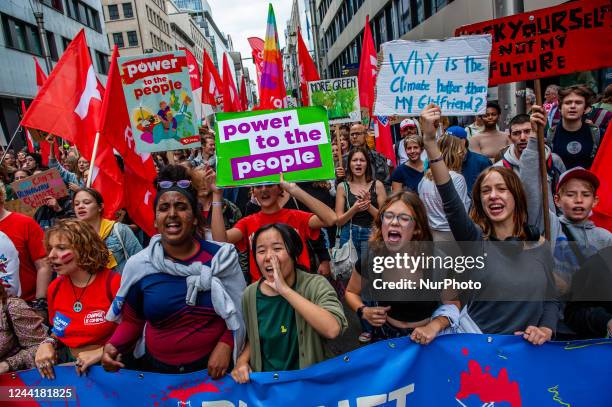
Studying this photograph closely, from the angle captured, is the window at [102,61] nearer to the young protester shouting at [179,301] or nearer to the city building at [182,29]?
the city building at [182,29]

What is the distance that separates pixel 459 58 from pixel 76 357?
3480mm

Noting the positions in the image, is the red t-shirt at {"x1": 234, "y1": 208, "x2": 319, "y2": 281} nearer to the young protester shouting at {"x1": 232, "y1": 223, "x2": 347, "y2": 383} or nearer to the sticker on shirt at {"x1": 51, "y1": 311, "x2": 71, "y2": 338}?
the young protester shouting at {"x1": 232, "y1": 223, "x2": 347, "y2": 383}

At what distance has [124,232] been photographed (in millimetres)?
3645

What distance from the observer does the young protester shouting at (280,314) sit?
228cm

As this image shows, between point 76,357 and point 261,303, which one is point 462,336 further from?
point 76,357

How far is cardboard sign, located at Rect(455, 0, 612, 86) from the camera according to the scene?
3373 millimetres

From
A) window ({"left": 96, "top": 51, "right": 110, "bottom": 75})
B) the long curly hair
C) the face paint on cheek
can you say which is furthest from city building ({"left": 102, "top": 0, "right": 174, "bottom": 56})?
the face paint on cheek

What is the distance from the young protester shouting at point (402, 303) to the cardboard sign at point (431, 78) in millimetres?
1533

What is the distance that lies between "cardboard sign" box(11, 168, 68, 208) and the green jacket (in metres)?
3.89

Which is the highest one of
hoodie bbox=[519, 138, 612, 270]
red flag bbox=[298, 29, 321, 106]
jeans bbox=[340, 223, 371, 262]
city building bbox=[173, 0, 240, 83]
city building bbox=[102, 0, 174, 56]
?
city building bbox=[173, 0, 240, 83]

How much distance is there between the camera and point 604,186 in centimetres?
307

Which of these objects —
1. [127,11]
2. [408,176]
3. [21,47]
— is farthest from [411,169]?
[127,11]

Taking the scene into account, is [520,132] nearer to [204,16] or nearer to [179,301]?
[179,301]

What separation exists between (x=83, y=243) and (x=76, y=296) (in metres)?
0.31
